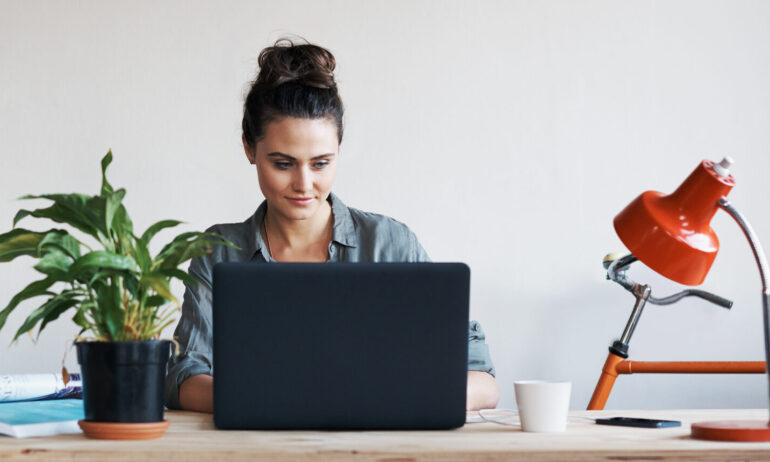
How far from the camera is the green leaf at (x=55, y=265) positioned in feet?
3.31

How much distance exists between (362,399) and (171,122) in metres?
1.83

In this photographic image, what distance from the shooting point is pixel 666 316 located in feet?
9.04

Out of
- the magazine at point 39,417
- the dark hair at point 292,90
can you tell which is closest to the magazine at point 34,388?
the magazine at point 39,417

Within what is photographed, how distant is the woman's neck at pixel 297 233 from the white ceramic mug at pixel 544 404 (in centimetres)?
98

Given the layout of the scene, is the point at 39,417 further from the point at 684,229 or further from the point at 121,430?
the point at 684,229

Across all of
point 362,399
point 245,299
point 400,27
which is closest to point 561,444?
point 362,399

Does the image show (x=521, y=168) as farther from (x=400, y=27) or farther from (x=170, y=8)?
(x=170, y=8)

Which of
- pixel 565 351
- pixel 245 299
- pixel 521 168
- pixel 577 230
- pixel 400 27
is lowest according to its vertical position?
pixel 565 351

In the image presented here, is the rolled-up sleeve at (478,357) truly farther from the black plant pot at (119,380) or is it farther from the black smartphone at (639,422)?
the black plant pot at (119,380)

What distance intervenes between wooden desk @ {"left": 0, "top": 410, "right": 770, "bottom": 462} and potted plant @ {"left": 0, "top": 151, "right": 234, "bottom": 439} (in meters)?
0.04

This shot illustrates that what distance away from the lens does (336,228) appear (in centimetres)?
200

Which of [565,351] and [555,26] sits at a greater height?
[555,26]

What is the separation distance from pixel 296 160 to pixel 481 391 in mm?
664

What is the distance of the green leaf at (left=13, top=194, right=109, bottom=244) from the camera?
103 centimetres
